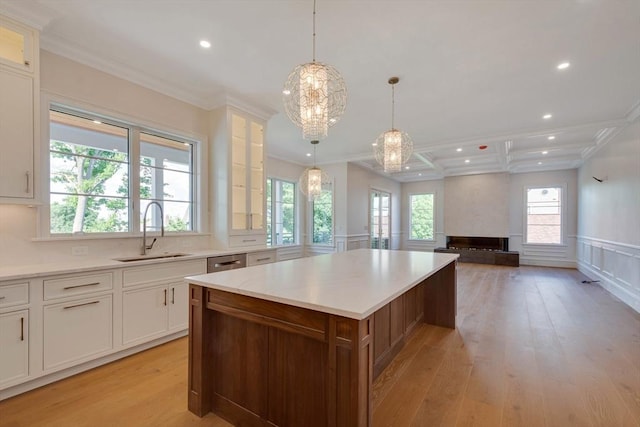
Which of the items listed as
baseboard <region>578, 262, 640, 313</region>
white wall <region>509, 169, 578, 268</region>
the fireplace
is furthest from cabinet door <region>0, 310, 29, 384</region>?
white wall <region>509, 169, 578, 268</region>

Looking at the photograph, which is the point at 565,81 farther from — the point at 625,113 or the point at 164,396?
the point at 164,396

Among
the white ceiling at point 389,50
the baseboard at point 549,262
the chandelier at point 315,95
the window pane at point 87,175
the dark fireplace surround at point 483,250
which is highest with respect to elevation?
the white ceiling at point 389,50

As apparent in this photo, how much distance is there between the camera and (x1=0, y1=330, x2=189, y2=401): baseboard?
208 cm

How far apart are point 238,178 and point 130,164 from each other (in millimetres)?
1294

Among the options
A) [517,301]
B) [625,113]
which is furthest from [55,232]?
[625,113]

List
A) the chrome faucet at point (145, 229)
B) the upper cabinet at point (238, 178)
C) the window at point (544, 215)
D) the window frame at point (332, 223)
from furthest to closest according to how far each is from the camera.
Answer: the window at point (544, 215), the window frame at point (332, 223), the upper cabinet at point (238, 178), the chrome faucet at point (145, 229)

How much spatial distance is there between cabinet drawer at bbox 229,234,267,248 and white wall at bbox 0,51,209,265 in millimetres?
477

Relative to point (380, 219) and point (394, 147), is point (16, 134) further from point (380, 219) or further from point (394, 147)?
point (380, 219)

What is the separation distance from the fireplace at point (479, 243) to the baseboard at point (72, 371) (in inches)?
336

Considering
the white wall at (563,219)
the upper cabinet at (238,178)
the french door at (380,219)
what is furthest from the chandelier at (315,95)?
the white wall at (563,219)

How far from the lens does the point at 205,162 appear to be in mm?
3936

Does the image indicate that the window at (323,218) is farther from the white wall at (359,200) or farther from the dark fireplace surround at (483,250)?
the dark fireplace surround at (483,250)

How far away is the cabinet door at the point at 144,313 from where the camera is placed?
2.65 m

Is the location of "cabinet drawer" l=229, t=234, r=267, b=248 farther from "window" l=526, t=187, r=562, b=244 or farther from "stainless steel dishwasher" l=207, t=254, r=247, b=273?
"window" l=526, t=187, r=562, b=244
